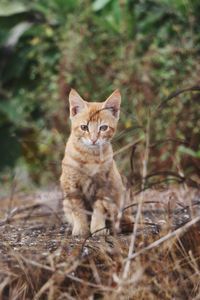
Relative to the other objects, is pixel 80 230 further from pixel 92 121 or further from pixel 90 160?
pixel 92 121

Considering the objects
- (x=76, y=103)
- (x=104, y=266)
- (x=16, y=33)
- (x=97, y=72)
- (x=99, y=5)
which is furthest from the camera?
(x=16, y=33)

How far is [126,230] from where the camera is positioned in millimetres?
4492

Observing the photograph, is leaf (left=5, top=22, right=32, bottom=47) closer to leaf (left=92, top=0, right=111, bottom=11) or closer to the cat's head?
leaf (left=92, top=0, right=111, bottom=11)

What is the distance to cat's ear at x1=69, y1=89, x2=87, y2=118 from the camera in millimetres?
4125

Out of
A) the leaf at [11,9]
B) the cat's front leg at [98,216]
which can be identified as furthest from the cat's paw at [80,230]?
the leaf at [11,9]

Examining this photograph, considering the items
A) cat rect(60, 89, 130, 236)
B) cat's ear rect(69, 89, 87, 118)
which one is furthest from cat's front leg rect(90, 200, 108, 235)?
cat's ear rect(69, 89, 87, 118)

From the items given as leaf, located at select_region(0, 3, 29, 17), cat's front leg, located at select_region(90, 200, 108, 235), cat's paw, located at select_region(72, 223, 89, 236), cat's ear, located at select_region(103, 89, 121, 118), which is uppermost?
leaf, located at select_region(0, 3, 29, 17)

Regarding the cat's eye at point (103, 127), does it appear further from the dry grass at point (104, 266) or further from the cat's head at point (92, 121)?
the dry grass at point (104, 266)

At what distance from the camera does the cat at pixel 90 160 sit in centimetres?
415

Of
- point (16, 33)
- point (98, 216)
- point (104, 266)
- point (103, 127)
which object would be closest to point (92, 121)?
point (103, 127)

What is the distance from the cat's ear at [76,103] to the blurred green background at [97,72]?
9.19ft

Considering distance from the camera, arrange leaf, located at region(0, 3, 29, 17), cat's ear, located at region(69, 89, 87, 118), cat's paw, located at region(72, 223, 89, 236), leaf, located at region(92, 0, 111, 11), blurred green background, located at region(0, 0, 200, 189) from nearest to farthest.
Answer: cat's ear, located at region(69, 89, 87, 118) < cat's paw, located at region(72, 223, 89, 236) < blurred green background, located at region(0, 0, 200, 189) < leaf, located at region(92, 0, 111, 11) < leaf, located at region(0, 3, 29, 17)

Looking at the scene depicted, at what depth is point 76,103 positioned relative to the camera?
13.7 ft

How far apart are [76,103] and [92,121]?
0.14 m
